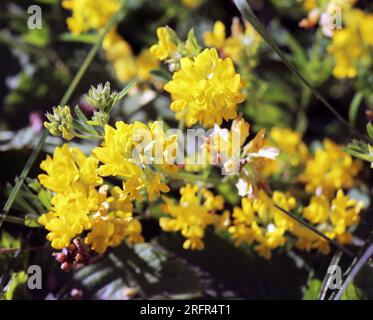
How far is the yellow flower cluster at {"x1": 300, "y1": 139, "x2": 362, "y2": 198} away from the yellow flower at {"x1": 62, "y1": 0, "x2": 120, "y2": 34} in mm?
588

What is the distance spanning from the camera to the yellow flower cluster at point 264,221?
3.77 ft

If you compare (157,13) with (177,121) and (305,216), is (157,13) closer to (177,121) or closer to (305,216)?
(177,121)

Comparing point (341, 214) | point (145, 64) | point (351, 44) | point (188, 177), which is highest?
point (145, 64)

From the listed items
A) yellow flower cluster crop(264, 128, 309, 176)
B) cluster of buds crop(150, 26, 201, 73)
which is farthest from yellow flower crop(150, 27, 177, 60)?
yellow flower cluster crop(264, 128, 309, 176)

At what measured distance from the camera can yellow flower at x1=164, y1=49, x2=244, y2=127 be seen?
98 cm

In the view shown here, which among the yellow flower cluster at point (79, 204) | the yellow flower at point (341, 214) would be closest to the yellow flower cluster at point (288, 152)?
the yellow flower at point (341, 214)

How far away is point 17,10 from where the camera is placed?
1.82 m

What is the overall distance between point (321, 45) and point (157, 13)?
0.53 metres

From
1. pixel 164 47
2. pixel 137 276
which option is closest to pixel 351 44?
pixel 164 47

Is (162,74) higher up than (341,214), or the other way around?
(162,74)

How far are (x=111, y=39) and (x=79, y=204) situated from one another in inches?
26.9

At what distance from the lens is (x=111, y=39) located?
5.18 ft

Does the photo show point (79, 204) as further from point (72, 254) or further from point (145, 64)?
point (145, 64)
